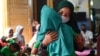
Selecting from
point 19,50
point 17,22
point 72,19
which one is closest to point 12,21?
point 17,22

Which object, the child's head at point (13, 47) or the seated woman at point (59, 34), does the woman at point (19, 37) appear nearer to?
the child's head at point (13, 47)

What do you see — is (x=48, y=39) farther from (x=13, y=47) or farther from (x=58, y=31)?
(x=13, y=47)

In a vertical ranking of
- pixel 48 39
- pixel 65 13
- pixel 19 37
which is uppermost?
pixel 65 13

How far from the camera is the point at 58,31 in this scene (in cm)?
183

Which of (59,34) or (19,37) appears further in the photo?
(19,37)

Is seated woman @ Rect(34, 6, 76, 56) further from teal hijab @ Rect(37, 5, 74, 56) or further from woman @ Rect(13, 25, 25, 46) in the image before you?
woman @ Rect(13, 25, 25, 46)

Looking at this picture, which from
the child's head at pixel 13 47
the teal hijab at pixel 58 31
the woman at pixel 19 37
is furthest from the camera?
the woman at pixel 19 37

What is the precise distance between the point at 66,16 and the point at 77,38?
177 millimetres

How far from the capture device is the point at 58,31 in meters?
1.83

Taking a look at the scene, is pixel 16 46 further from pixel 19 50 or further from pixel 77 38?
pixel 77 38

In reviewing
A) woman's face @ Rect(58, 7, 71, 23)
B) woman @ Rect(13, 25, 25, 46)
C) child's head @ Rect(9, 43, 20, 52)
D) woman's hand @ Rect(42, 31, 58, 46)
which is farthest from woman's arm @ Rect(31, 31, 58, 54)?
woman @ Rect(13, 25, 25, 46)

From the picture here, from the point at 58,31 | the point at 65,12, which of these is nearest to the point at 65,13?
the point at 65,12

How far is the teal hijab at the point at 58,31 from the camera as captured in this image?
71.1 inches

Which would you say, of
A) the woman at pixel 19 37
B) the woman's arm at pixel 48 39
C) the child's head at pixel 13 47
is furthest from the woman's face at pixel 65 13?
the woman at pixel 19 37
